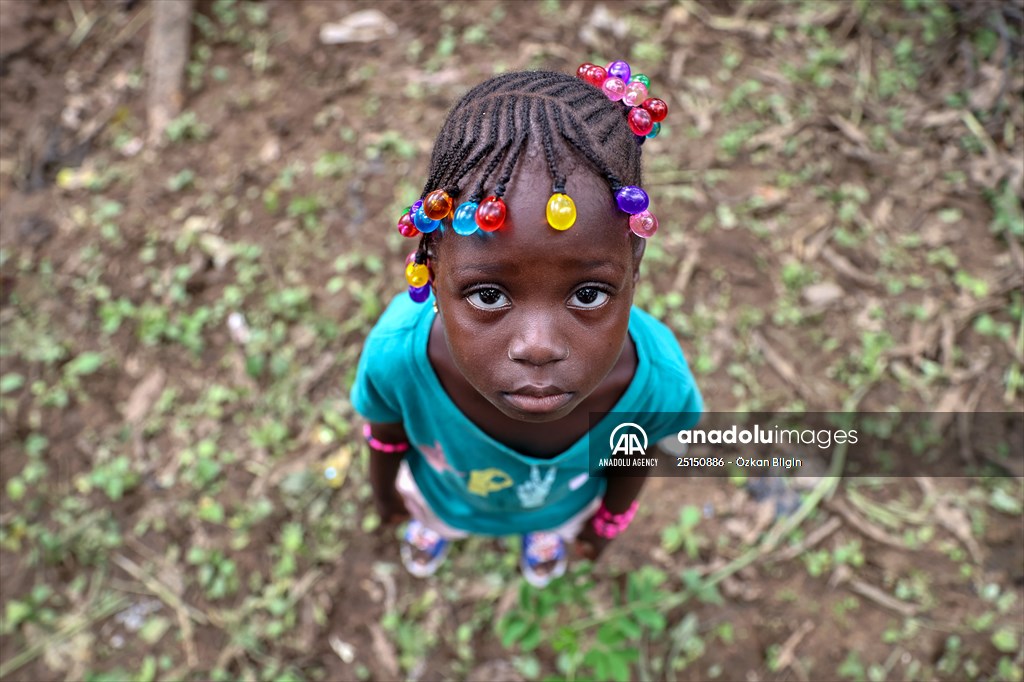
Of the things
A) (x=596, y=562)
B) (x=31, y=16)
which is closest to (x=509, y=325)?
(x=596, y=562)

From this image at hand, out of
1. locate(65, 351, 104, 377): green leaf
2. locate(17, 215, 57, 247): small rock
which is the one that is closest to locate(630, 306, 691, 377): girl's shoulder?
locate(65, 351, 104, 377): green leaf

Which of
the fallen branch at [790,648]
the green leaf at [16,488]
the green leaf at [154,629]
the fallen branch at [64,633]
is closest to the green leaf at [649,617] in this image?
the fallen branch at [790,648]

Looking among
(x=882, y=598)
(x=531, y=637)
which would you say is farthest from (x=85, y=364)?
(x=882, y=598)

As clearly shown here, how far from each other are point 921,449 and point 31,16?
5682mm

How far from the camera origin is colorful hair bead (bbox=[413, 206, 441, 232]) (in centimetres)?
138

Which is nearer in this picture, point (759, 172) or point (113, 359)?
point (113, 359)

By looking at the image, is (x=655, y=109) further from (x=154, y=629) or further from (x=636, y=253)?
(x=154, y=629)

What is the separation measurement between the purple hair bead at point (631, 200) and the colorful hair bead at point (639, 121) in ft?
0.66

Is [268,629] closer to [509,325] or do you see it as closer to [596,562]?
[596,562]

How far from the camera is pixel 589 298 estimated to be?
1.42 m

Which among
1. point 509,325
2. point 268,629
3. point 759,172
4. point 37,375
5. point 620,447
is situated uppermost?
point 509,325

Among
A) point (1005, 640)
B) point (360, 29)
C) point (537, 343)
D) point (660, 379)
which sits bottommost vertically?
point (1005, 640)

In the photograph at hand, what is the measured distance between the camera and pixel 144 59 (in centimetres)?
438

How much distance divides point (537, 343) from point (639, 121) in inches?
20.3
